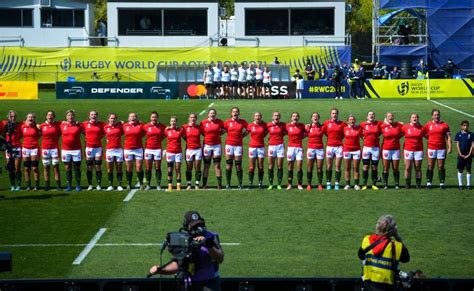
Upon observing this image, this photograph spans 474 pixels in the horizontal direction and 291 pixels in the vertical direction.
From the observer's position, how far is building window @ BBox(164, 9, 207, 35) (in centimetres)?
7044

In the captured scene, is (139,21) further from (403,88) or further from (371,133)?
(371,133)

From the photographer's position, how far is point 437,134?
2766 cm

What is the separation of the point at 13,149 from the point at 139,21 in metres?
44.0

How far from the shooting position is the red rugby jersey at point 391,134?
27.5 m

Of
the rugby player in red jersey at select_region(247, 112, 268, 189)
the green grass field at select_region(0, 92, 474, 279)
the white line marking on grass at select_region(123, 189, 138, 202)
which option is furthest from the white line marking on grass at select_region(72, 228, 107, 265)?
the rugby player in red jersey at select_region(247, 112, 268, 189)

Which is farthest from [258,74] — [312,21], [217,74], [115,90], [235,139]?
[235,139]

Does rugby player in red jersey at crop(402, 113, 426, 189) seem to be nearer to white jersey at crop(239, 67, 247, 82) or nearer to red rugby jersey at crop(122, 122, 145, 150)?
red rugby jersey at crop(122, 122, 145, 150)

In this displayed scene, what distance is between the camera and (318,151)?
27.8m

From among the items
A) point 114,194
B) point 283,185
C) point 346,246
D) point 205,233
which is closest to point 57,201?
point 114,194

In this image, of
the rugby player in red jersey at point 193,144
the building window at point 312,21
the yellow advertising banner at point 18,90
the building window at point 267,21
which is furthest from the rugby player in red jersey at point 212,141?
the building window at point 267,21

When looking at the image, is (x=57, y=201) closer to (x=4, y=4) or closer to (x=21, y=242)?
(x=21, y=242)

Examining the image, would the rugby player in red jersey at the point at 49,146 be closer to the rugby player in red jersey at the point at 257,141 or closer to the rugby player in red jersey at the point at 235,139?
the rugby player in red jersey at the point at 235,139

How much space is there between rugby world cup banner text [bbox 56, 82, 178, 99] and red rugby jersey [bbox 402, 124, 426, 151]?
2980 centimetres

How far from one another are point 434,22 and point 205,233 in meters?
57.0
